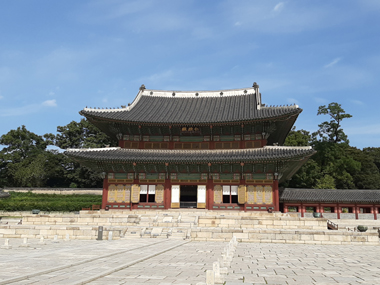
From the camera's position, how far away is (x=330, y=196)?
1548 inches

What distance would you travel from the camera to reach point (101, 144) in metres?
70.6

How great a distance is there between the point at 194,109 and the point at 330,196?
19.8 m

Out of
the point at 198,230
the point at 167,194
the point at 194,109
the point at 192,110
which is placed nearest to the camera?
the point at 198,230

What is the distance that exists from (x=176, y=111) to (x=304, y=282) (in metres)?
30.0

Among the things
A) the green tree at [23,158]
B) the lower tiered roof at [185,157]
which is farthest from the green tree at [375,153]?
the green tree at [23,158]

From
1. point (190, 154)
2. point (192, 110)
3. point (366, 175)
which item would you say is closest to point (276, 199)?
point (190, 154)

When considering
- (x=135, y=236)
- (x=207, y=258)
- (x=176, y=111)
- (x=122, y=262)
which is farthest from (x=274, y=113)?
(x=122, y=262)

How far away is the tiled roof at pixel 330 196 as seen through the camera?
1518 inches

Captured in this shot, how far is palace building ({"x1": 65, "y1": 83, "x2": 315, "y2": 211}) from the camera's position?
30359 millimetres

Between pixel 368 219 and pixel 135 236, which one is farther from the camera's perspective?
pixel 368 219

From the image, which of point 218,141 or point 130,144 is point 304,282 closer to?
point 218,141

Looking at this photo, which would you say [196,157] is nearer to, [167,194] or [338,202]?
[167,194]

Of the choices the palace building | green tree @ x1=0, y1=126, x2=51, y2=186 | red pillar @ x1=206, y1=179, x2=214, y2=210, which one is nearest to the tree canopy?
green tree @ x1=0, y1=126, x2=51, y2=186

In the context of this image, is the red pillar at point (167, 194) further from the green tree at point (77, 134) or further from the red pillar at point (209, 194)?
the green tree at point (77, 134)
